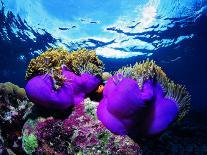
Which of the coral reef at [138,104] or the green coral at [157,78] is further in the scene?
the green coral at [157,78]

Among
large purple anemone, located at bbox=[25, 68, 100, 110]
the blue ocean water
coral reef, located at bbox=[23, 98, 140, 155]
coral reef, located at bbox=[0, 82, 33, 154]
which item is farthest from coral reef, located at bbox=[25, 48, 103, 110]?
the blue ocean water

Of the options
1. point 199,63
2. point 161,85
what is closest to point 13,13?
point 161,85

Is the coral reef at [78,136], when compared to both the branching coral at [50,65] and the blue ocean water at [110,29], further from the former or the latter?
the blue ocean water at [110,29]

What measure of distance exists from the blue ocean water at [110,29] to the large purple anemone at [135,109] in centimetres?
1115

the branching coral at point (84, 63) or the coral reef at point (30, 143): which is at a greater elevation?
the branching coral at point (84, 63)

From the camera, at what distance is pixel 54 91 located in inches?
160

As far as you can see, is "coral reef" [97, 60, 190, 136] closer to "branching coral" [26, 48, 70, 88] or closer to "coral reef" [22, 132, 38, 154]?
"branching coral" [26, 48, 70, 88]

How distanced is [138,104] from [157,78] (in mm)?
696

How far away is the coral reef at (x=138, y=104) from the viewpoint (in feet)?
11.9

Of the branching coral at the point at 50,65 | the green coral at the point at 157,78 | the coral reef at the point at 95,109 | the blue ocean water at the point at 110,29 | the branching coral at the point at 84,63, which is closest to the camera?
the coral reef at the point at 95,109

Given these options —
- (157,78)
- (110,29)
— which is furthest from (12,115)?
(110,29)

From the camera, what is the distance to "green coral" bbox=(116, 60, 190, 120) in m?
3.87

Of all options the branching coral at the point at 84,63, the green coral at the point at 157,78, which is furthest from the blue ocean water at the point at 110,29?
the branching coral at the point at 84,63

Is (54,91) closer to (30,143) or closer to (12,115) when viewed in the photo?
(30,143)
